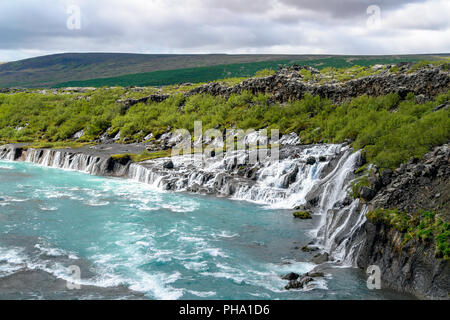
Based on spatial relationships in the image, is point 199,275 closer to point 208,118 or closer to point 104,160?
point 104,160

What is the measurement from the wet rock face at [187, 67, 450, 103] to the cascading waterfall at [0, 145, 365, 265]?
14.7m

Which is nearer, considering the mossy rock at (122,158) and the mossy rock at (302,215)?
the mossy rock at (302,215)

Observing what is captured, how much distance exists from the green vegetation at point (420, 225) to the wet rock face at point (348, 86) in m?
30.6

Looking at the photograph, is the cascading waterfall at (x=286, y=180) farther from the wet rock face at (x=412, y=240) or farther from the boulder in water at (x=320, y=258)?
the wet rock face at (x=412, y=240)

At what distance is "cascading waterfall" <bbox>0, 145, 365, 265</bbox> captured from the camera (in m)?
26.2

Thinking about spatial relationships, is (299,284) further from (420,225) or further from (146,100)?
(146,100)

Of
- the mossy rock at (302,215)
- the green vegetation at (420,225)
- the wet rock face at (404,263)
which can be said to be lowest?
the mossy rock at (302,215)

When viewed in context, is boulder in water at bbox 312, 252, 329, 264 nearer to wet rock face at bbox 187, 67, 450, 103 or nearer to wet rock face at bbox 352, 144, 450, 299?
wet rock face at bbox 352, 144, 450, 299

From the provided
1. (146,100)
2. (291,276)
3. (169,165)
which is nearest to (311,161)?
(169,165)

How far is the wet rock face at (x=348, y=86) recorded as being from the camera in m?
47.8

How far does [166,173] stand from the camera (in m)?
49.5

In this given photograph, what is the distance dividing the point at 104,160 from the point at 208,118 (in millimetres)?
23579

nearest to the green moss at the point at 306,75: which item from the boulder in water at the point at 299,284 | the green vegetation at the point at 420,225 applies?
the green vegetation at the point at 420,225

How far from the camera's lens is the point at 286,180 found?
135 feet
